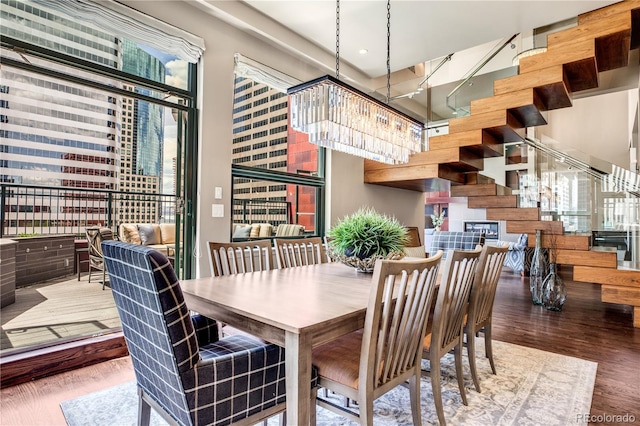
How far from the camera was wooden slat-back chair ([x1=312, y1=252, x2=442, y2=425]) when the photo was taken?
1332mm

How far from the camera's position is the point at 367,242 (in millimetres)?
2289

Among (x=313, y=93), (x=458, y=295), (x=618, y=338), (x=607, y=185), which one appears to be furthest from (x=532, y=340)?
(x=313, y=93)

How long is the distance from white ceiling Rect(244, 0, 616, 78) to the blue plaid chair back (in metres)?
3.07

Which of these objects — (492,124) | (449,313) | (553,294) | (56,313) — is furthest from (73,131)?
(553,294)

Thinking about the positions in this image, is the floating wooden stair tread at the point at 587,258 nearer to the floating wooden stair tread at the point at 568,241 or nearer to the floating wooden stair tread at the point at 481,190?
the floating wooden stair tread at the point at 568,241

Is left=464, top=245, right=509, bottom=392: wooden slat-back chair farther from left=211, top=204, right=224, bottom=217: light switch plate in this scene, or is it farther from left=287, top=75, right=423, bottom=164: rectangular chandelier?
left=211, top=204, right=224, bottom=217: light switch plate

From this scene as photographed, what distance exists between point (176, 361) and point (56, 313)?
2.63 metres

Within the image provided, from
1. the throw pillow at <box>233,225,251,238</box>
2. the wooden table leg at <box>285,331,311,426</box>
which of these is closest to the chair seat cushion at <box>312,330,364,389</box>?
the wooden table leg at <box>285,331,311,426</box>

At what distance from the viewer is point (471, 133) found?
13.3ft

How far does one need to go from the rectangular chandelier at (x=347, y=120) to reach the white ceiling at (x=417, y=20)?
1.32 m

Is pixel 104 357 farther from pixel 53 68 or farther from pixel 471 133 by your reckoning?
pixel 471 133

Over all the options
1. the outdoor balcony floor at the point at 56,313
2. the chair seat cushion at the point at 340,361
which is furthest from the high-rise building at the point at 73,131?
the chair seat cushion at the point at 340,361

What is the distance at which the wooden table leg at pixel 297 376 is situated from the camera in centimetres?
121

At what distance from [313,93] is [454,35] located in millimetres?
2477
